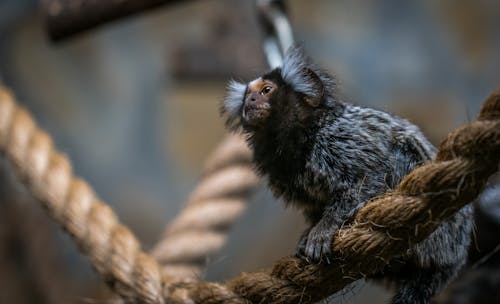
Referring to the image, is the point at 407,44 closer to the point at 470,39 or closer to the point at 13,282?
the point at 470,39

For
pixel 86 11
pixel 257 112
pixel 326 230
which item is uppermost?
pixel 86 11

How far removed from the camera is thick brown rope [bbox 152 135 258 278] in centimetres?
252

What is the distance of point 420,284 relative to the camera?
1.64 m

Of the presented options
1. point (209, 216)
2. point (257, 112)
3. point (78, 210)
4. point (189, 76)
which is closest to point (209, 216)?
point (209, 216)

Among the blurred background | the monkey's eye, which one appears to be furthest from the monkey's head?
the blurred background

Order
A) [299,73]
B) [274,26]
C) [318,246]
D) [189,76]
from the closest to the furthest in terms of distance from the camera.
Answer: [318,246], [299,73], [274,26], [189,76]

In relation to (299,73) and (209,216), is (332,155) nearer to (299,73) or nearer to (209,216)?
(299,73)

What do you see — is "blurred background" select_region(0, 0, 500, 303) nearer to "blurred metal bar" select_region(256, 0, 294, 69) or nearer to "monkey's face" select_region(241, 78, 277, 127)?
"blurred metal bar" select_region(256, 0, 294, 69)

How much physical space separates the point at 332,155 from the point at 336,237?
10.5 inches

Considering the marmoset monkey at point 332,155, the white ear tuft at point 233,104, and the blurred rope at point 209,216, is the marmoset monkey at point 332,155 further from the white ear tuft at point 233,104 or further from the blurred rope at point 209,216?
the blurred rope at point 209,216

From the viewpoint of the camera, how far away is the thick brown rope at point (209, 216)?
8.27 feet

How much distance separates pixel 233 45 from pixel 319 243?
3.59 meters

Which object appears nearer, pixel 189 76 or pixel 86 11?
pixel 86 11

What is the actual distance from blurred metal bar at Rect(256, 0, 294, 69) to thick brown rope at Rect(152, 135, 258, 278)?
1.51 ft
